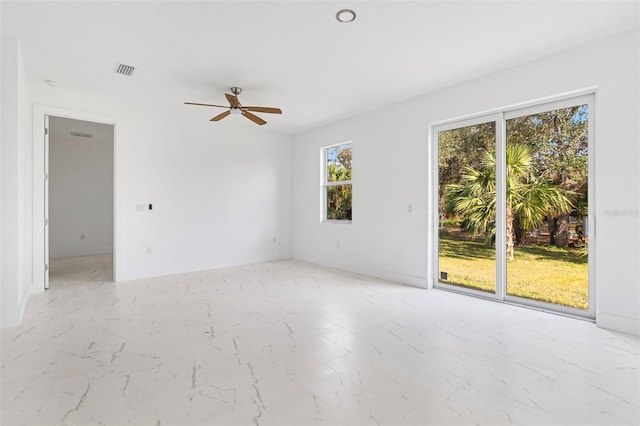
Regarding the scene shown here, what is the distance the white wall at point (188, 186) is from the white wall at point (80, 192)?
107 inches

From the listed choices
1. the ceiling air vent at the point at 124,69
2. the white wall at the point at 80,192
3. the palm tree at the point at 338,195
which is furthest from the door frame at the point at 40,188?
the palm tree at the point at 338,195

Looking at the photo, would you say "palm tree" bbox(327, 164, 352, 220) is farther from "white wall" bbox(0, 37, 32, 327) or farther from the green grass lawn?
"white wall" bbox(0, 37, 32, 327)

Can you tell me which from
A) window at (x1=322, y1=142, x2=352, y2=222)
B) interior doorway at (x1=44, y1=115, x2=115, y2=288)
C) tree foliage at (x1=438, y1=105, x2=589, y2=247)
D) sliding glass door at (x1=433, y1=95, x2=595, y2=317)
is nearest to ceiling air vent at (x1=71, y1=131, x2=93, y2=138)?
interior doorway at (x1=44, y1=115, x2=115, y2=288)

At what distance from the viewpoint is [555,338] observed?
267cm

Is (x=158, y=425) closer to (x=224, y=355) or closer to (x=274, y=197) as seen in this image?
(x=224, y=355)

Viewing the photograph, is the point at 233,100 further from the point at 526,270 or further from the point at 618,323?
the point at 618,323

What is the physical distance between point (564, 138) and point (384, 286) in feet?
8.77

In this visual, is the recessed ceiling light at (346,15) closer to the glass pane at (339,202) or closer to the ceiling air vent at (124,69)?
the ceiling air vent at (124,69)

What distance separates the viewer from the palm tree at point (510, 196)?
11.1 ft

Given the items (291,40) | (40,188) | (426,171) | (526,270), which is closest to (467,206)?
(426,171)

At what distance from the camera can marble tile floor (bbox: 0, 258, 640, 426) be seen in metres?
1.71

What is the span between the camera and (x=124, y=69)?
354cm

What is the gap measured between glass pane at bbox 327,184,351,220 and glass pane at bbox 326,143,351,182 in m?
0.17

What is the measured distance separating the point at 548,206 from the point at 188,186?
509 centimetres
